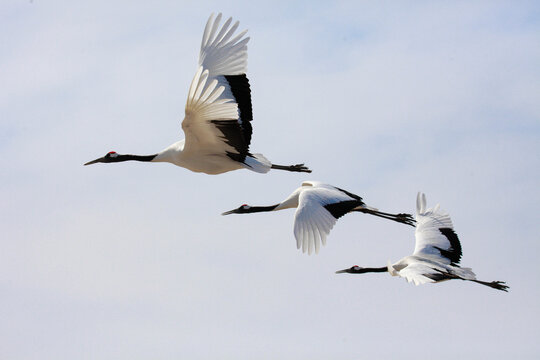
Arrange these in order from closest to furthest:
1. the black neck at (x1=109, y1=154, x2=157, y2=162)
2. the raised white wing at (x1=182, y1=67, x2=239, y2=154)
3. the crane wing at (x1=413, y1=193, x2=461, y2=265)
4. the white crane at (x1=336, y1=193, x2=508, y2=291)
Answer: the raised white wing at (x1=182, y1=67, x2=239, y2=154)
the white crane at (x1=336, y1=193, x2=508, y2=291)
the black neck at (x1=109, y1=154, x2=157, y2=162)
the crane wing at (x1=413, y1=193, x2=461, y2=265)

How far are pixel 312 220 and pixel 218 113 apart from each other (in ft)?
7.05

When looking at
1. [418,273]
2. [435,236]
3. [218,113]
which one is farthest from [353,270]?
[218,113]

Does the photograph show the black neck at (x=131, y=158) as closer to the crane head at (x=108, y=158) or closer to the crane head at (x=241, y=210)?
the crane head at (x=108, y=158)

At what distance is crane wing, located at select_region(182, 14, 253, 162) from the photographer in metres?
15.9

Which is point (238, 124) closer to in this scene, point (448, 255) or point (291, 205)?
point (291, 205)

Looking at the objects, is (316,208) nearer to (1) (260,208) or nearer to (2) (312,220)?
(2) (312,220)

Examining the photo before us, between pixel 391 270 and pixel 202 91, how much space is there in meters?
5.45

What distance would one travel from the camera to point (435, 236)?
19.8 metres

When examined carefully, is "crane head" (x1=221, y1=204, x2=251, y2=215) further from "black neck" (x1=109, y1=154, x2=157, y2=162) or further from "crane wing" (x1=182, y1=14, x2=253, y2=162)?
"crane wing" (x1=182, y1=14, x2=253, y2=162)

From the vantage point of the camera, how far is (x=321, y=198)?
16.5 meters

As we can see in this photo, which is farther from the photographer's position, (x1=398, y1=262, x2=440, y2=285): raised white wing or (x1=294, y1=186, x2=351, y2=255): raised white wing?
(x1=398, y1=262, x2=440, y2=285): raised white wing

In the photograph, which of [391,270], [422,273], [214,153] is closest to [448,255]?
[391,270]

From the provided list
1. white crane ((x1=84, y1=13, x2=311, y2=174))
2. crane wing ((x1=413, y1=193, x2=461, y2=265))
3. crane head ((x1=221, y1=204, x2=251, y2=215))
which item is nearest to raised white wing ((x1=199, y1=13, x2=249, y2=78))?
white crane ((x1=84, y1=13, x2=311, y2=174))

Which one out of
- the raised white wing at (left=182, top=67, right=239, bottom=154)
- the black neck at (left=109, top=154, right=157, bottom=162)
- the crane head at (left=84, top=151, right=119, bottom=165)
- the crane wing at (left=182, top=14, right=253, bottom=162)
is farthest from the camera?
the crane head at (left=84, top=151, right=119, bottom=165)
